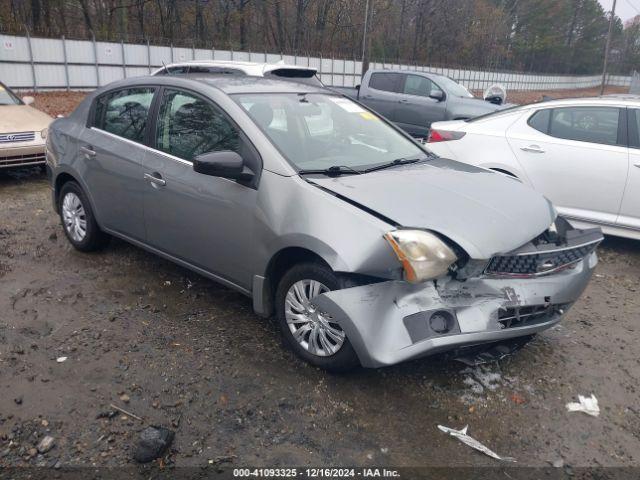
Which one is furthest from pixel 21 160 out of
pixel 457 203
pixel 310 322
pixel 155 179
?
pixel 457 203

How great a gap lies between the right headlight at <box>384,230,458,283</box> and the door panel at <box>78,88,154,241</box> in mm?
2269

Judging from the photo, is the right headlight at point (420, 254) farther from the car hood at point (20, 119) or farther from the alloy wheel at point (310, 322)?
the car hood at point (20, 119)

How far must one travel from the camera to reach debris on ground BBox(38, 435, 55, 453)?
2645 millimetres

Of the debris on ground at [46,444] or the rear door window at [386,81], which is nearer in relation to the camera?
the debris on ground at [46,444]

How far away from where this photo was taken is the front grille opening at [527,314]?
298 centimetres

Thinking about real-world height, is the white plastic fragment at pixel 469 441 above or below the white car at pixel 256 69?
below

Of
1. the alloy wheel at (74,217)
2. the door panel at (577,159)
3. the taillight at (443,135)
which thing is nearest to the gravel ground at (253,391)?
the alloy wheel at (74,217)

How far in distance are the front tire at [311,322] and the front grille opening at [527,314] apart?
85 cm

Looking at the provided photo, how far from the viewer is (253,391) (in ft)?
10.3

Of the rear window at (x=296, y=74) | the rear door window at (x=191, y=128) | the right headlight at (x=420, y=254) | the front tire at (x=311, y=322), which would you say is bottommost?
the front tire at (x=311, y=322)

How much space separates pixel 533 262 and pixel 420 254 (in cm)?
78

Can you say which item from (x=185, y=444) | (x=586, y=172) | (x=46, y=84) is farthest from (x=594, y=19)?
(x=185, y=444)

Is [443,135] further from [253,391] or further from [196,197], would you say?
[253,391]

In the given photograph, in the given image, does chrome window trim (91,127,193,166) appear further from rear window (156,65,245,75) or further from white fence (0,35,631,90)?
white fence (0,35,631,90)
